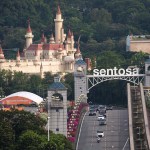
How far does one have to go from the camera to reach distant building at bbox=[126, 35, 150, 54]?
15850 centimetres

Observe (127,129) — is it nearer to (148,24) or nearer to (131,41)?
(131,41)

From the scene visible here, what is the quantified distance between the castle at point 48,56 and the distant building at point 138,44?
4.99m

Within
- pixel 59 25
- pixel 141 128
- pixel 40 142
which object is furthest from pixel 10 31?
pixel 40 142

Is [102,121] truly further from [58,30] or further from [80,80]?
[58,30]

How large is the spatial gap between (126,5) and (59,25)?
27.1 m

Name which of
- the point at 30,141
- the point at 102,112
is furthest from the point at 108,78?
the point at 30,141

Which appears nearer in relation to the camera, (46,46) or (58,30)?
(46,46)

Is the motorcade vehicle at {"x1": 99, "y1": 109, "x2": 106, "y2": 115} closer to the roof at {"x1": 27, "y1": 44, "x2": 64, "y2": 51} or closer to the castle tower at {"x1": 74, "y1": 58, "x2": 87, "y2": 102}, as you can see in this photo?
the castle tower at {"x1": 74, "y1": 58, "x2": 87, "y2": 102}

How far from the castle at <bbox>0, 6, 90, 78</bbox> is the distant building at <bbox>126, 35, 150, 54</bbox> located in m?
4.99

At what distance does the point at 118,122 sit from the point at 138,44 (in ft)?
167

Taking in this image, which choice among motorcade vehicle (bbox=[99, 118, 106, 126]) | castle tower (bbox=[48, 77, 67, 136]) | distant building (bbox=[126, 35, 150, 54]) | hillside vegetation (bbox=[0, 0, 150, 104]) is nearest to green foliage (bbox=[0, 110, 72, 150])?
castle tower (bbox=[48, 77, 67, 136])

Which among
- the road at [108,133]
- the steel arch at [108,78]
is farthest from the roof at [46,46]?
the road at [108,133]

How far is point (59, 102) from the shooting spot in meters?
93.2

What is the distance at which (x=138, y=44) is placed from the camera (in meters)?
160
